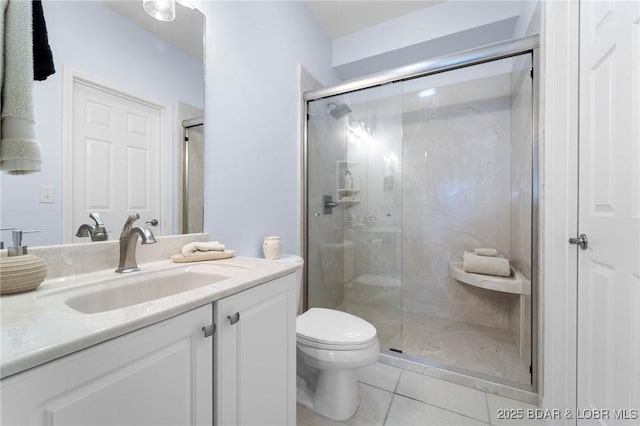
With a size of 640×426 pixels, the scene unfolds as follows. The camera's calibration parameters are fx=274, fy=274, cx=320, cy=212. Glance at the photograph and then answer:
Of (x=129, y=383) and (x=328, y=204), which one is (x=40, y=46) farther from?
(x=328, y=204)

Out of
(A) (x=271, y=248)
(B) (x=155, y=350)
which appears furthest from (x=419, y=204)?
(B) (x=155, y=350)

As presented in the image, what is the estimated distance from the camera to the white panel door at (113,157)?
2.99ft

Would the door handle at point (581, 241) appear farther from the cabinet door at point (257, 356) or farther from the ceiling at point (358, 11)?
the ceiling at point (358, 11)

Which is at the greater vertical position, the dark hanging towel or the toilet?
the dark hanging towel

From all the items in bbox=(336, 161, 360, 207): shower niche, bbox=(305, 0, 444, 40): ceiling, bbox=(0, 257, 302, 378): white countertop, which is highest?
bbox=(305, 0, 444, 40): ceiling

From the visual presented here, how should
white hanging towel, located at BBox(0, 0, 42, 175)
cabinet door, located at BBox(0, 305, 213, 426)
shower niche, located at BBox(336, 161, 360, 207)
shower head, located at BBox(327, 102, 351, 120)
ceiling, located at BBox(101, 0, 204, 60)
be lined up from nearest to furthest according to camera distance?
cabinet door, located at BBox(0, 305, 213, 426) → white hanging towel, located at BBox(0, 0, 42, 175) → ceiling, located at BBox(101, 0, 204, 60) → shower head, located at BBox(327, 102, 351, 120) → shower niche, located at BBox(336, 161, 360, 207)


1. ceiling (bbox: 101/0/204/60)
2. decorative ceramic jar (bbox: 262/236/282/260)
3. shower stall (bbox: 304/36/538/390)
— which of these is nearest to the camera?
ceiling (bbox: 101/0/204/60)

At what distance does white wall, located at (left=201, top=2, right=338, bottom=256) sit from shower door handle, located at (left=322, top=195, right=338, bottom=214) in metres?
0.31

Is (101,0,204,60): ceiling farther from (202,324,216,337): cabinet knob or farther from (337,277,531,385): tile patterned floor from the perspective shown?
(337,277,531,385): tile patterned floor

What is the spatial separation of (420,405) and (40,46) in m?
2.07

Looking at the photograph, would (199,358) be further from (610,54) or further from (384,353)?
(610,54)

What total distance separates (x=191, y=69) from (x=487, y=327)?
2750mm

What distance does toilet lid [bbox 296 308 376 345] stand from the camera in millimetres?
1270

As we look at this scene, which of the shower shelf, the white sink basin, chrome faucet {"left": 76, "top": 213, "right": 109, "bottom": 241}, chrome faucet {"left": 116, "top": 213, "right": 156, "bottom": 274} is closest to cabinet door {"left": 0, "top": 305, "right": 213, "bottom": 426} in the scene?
the white sink basin
